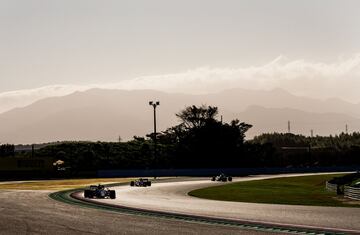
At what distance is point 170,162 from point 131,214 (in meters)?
99.9

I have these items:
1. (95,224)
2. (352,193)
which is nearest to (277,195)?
(352,193)

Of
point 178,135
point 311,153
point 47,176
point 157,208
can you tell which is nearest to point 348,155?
point 311,153

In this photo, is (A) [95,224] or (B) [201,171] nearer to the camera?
(A) [95,224]

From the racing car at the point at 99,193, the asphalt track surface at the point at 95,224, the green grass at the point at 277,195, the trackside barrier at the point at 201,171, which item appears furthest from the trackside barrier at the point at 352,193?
the trackside barrier at the point at 201,171

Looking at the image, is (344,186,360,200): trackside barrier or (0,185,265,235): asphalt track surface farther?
(344,186,360,200): trackside barrier

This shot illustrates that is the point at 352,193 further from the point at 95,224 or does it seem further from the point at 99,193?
the point at 95,224

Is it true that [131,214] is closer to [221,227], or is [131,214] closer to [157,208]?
[157,208]

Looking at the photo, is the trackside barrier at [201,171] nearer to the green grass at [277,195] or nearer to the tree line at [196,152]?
the tree line at [196,152]

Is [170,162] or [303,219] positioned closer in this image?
[303,219]

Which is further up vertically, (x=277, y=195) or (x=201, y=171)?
(x=201, y=171)

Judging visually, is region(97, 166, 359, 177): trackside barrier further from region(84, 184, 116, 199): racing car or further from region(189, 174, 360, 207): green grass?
region(84, 184, 116, 199): racing car

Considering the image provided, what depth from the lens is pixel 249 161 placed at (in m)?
131

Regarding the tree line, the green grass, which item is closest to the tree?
the tree line

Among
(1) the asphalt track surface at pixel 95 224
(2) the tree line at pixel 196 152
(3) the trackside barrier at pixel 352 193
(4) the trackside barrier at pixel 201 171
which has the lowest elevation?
(1) the asphalt track surface at pixel 95 224
